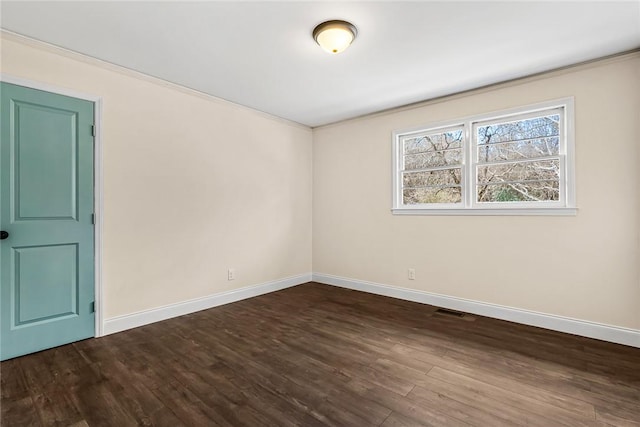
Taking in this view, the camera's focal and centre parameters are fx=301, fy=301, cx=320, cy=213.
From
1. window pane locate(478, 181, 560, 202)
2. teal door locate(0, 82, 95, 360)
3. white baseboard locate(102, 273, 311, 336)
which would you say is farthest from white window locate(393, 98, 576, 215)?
teal door locate(0, 82, 95, 360)

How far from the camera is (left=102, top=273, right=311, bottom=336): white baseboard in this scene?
2.95 meters

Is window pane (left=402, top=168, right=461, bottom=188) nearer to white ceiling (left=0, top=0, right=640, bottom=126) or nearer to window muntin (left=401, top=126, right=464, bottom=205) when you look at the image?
window muntin (left=401, top=126, right=464, bottom=205)

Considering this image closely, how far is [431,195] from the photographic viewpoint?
12.9 feet

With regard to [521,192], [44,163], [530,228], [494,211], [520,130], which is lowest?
[530,228]

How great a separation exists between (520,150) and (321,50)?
2.37m

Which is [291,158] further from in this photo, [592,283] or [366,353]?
[592,283]

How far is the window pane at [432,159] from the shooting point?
372 cm

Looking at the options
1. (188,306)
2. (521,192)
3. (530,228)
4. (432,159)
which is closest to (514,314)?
(530,228)

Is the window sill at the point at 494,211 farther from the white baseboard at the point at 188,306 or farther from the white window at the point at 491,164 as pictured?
the white baseboard at the point at 188,306

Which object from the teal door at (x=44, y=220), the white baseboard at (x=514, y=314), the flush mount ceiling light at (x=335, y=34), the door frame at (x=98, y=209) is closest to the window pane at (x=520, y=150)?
the white baseboard at (x=514, y=314)

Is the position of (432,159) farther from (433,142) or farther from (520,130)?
(520,130)

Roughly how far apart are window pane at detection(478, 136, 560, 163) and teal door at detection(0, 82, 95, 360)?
411 centimetres

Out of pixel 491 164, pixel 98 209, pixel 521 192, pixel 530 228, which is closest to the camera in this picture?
pixel 98 209

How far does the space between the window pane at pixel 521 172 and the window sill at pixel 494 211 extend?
1.11ft
